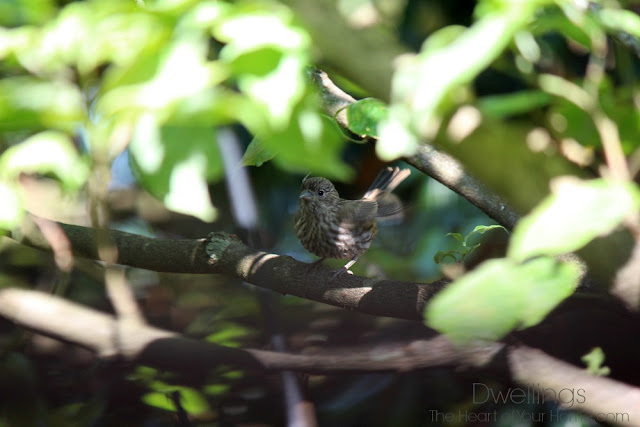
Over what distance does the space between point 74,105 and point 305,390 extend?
120cm

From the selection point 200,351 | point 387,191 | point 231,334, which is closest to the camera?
point 200,351

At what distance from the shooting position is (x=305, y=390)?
163cm

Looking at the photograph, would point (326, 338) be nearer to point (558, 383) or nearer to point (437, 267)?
point (437, 267)

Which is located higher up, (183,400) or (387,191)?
(387,191)

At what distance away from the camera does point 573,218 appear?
0.48 m

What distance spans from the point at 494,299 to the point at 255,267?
1.15 metres

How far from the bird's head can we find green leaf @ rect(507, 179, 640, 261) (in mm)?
1809

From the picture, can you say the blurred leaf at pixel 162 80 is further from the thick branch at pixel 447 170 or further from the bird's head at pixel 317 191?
→ the bird's head at pixel 317 191

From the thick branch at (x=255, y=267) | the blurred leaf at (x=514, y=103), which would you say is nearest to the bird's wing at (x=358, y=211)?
the thick branch at (x=255, y=267)

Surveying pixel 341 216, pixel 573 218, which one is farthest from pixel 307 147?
pixel 341 216

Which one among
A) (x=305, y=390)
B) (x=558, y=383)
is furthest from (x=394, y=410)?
(x=558, y=383)

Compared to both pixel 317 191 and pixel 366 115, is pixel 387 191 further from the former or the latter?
pixel 366 115

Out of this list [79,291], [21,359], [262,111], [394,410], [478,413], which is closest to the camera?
[262,111]

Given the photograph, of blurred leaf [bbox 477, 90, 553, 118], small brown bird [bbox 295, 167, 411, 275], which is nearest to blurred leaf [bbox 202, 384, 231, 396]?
small brown bird [bbox 295, 167, 411, 275]
